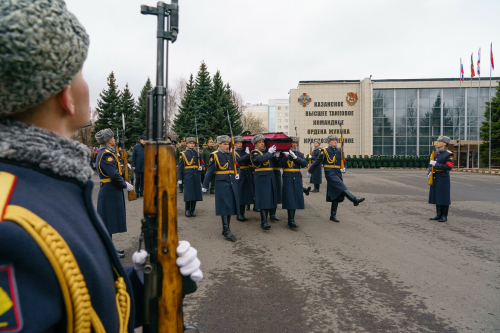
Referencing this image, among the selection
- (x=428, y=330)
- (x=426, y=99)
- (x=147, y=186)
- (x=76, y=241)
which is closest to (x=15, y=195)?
(x=76, y=241)

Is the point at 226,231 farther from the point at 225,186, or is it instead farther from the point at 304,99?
the point at 304,99

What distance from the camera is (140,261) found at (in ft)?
4.79

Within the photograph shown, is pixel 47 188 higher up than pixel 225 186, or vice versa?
pixel 47 188

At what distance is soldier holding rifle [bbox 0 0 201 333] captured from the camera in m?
0.77

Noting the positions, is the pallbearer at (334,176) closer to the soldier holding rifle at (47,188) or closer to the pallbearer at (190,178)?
the pallbearer at (190,178)

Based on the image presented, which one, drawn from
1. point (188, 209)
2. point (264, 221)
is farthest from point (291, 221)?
point (188, 209)

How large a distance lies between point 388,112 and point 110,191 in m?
41.3

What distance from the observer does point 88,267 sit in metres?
0.91

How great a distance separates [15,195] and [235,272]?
13.6ft

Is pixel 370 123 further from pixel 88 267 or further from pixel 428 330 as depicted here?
pixel 88 267

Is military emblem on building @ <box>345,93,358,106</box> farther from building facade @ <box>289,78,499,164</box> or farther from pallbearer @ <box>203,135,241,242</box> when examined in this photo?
pallbearer @ <box>203,135,241,242</box>

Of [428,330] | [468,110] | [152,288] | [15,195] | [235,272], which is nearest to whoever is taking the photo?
[15,195]

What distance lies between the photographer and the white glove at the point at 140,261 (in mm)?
1444

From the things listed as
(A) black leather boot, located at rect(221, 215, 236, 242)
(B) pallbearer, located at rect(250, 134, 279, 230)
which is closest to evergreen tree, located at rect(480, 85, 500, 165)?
(B) pallbearer, located at rect(250, 134, 279, 230)
